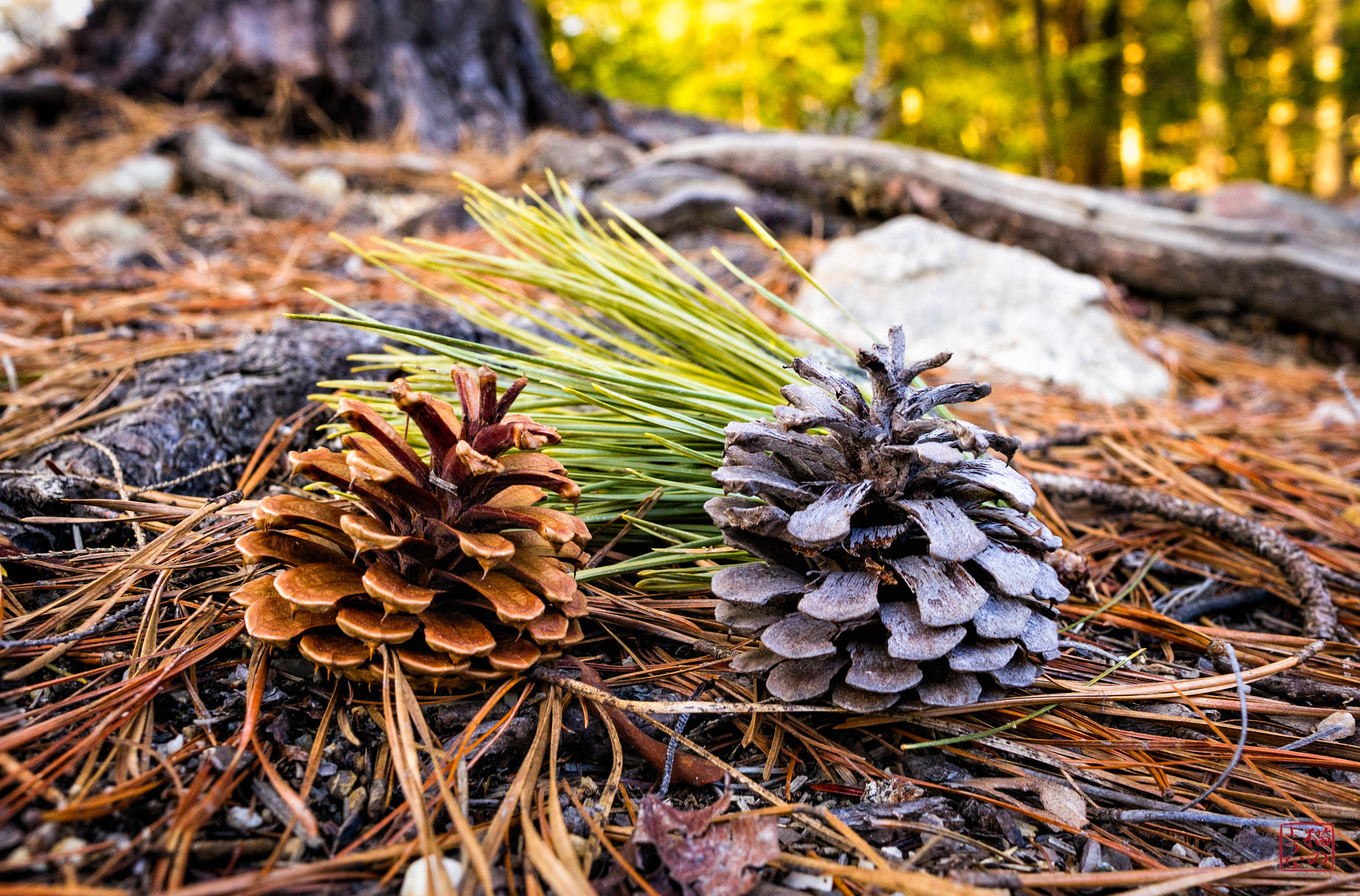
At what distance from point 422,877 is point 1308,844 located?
3.07 feet

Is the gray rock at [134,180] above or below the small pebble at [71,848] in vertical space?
above

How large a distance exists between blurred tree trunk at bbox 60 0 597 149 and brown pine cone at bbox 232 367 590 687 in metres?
4.25

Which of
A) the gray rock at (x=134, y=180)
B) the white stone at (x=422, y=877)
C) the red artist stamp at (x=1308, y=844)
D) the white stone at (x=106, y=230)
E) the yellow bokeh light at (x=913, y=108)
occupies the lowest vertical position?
the red artist stamp at (x=1308, y=844)

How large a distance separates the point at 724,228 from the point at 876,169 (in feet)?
2.52

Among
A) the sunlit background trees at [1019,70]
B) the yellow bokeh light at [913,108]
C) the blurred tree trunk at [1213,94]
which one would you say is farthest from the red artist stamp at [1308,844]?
the yellow bokeh light at [913,108]

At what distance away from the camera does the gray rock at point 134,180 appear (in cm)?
316

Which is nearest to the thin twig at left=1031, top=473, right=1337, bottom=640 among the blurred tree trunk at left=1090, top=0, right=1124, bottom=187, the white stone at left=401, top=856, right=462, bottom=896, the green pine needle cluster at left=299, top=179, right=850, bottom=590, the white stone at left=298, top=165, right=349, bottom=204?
the green pine needle cluster at left=299, top=179, right=850, bottom=590

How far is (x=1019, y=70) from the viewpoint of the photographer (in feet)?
27.1

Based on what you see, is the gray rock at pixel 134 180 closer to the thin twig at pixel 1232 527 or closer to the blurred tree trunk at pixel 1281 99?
the thin twig at pixel 1232 527

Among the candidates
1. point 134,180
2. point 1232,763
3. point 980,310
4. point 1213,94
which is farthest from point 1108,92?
point 1232,763

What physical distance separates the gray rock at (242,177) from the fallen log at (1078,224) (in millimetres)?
1635

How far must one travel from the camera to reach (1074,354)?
7.86 ft

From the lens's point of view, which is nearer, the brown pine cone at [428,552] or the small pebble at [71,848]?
the small pebble at [71,848]

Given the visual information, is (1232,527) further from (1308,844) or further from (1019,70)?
(1019,70)
